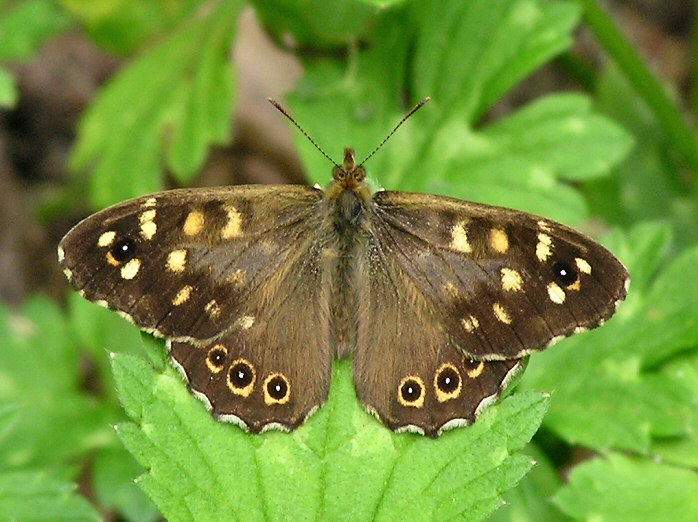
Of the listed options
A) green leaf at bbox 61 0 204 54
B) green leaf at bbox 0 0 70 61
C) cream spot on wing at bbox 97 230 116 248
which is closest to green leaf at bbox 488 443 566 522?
cream spot on wing at bbox 97 230 116 248

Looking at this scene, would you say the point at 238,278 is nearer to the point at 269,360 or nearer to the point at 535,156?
the point at 269,360

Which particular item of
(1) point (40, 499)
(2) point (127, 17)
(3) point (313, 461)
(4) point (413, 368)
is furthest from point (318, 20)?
(1) point (40, 499)

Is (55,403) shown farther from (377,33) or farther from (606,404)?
(606,404)

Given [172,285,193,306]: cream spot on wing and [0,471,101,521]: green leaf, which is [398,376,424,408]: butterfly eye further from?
[0,471,101,521]: green leaf

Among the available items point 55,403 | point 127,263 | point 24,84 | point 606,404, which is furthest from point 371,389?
point 24,84

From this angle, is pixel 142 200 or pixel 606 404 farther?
pixel 606 404

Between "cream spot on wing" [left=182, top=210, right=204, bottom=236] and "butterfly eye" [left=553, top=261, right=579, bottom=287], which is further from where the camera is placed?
"cream spot on wing" [left=182, top=210, right=204, bottom=236]

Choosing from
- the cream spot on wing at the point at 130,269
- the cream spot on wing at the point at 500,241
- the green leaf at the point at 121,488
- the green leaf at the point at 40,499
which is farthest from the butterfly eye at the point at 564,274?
the green leaf at the point at 121,488
